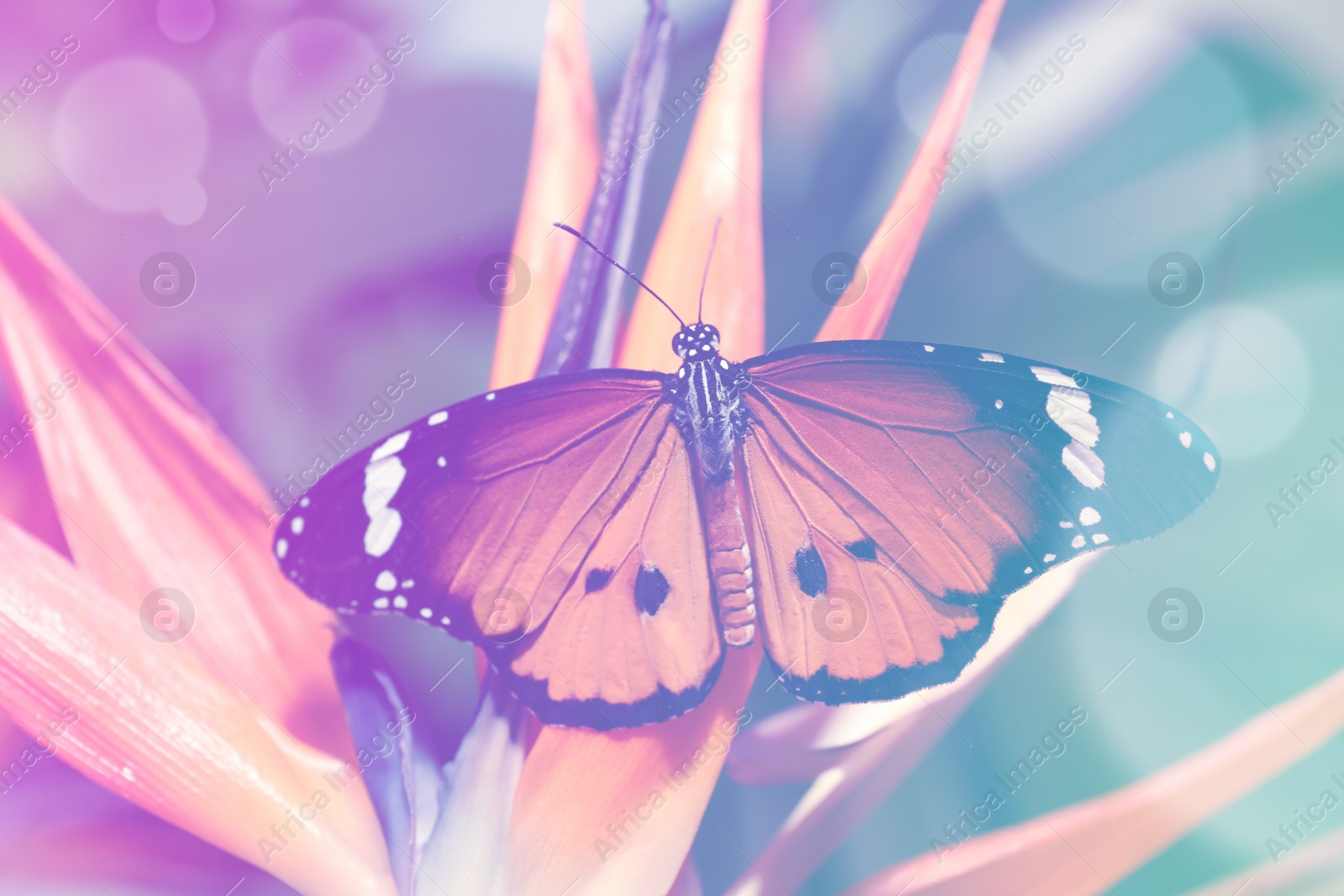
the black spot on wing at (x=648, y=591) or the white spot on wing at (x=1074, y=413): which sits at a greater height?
the white spot on wing at (x=1074, y=413)

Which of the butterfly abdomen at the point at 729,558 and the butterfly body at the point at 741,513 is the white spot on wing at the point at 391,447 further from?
the butterfly abdomen at the point at 729,558

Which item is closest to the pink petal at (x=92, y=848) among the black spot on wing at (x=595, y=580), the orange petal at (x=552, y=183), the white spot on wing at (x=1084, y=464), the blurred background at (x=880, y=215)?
the blurred background at (x=880, y=215)

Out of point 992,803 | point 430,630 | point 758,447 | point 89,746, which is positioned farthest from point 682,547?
point 89,746

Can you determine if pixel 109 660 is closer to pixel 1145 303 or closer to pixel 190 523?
pixel 190 523

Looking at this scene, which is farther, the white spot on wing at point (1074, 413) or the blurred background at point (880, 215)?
the blurred background at point (880, 215)

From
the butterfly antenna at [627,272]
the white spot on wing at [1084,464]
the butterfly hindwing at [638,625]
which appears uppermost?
the butterfly antenna at [627,272]

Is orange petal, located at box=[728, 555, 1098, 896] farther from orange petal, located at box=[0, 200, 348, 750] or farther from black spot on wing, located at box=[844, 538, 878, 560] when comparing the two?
orange petal, located at box=[0, 200, 348, 750]
